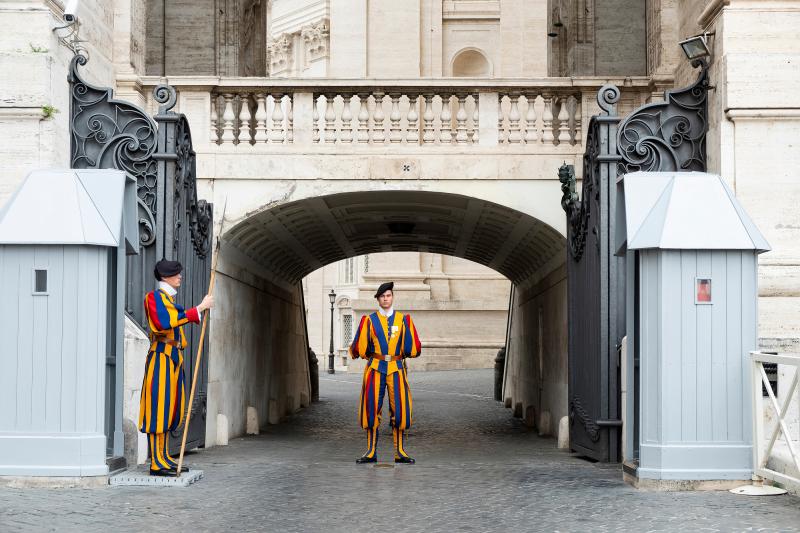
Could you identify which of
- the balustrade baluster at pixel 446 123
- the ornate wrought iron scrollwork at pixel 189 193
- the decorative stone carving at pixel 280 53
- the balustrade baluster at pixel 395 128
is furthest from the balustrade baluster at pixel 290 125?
the decorative stone carving at pixel 280 53

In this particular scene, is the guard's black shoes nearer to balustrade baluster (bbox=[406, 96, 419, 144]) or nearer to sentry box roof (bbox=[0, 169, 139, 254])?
sentry box roof (bbox=[0, 169, 139, 254])

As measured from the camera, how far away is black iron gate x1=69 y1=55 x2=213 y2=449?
12727 millimetres

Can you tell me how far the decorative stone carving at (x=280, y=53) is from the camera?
204ft

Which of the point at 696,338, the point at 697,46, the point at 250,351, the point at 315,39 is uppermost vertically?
the point at 315,39

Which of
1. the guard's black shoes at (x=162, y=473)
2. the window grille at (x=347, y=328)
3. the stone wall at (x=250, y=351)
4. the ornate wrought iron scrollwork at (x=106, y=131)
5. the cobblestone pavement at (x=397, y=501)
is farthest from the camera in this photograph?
the window grille at (x=347, y=328)

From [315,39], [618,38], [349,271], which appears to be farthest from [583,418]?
[315,39]

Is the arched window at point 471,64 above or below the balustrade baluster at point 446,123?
above

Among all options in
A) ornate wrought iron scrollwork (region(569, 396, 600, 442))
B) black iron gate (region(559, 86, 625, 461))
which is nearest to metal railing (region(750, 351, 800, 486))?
black iron gate (region(559, 86, 625, 461))

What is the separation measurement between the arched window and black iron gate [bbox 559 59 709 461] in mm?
31663

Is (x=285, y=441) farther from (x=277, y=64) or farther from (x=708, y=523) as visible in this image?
(x=277, y=64)

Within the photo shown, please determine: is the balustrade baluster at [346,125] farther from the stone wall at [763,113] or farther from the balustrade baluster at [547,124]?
the stone wall at [763,113]

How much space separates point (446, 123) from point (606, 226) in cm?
367

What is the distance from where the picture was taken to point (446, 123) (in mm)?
15422

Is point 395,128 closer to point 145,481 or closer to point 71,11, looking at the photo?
point 71,11
